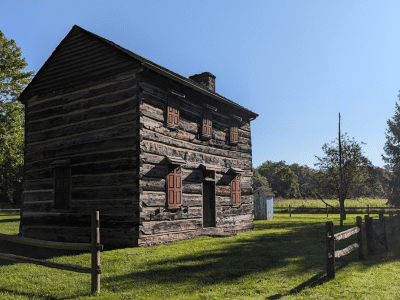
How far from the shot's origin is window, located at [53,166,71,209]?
523 inches

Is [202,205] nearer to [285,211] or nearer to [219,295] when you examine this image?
[219,295]

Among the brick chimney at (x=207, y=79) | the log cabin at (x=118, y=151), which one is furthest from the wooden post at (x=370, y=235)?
the brick chimney at (x=207, y=79)

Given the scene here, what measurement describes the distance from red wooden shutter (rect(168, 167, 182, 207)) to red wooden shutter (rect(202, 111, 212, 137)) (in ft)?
8.84

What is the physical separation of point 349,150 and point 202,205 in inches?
879

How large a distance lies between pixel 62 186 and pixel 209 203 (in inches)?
255

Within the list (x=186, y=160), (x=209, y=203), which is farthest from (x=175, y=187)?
(x=209, y=203)

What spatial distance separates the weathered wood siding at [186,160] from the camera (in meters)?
12.0

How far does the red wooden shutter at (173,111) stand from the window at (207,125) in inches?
76.7

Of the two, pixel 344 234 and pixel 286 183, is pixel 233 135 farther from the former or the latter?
pixel 286 183

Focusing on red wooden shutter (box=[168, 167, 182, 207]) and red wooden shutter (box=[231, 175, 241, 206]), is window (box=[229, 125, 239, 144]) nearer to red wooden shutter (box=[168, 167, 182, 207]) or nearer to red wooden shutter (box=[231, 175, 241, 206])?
red wooden shutter (box=[231, 175, 241, 206])

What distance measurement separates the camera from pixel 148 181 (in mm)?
11906

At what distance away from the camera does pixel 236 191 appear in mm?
17281

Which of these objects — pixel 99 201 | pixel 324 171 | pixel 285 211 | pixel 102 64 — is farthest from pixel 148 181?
pixel 285 211

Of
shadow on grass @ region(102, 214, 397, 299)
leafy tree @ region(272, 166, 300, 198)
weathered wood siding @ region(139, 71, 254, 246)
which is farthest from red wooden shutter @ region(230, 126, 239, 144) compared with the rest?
leafy tree @ region(272, 166, 300, 198)
